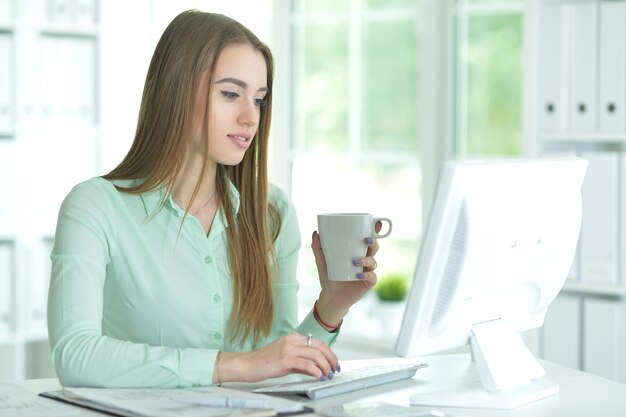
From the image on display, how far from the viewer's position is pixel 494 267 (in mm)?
1551

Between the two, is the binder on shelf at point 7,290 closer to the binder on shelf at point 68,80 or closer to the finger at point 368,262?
the binder on shelf at point 68,80

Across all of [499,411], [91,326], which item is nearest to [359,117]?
[91,326]

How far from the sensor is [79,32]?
3.93m

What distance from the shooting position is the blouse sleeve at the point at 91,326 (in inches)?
62.9

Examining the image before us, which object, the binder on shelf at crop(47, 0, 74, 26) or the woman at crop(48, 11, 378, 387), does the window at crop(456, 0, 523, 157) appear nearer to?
the binder on shelf at crop(47, 0, 74, 26)

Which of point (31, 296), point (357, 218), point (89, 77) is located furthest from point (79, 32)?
point (357, 218)

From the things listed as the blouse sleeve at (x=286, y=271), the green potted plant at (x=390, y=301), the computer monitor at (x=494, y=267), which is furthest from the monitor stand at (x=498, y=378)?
the green potted plant at (x=390, y=301)

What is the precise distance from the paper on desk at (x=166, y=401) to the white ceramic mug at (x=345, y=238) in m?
0.31

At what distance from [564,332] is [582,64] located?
0.87 meters

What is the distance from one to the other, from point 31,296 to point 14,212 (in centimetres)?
33

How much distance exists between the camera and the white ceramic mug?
1678 mm

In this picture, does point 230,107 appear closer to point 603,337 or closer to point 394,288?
point 603,337

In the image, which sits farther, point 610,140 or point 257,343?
point 610,140

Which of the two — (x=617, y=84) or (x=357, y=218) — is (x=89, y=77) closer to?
(x=617, y=84)
